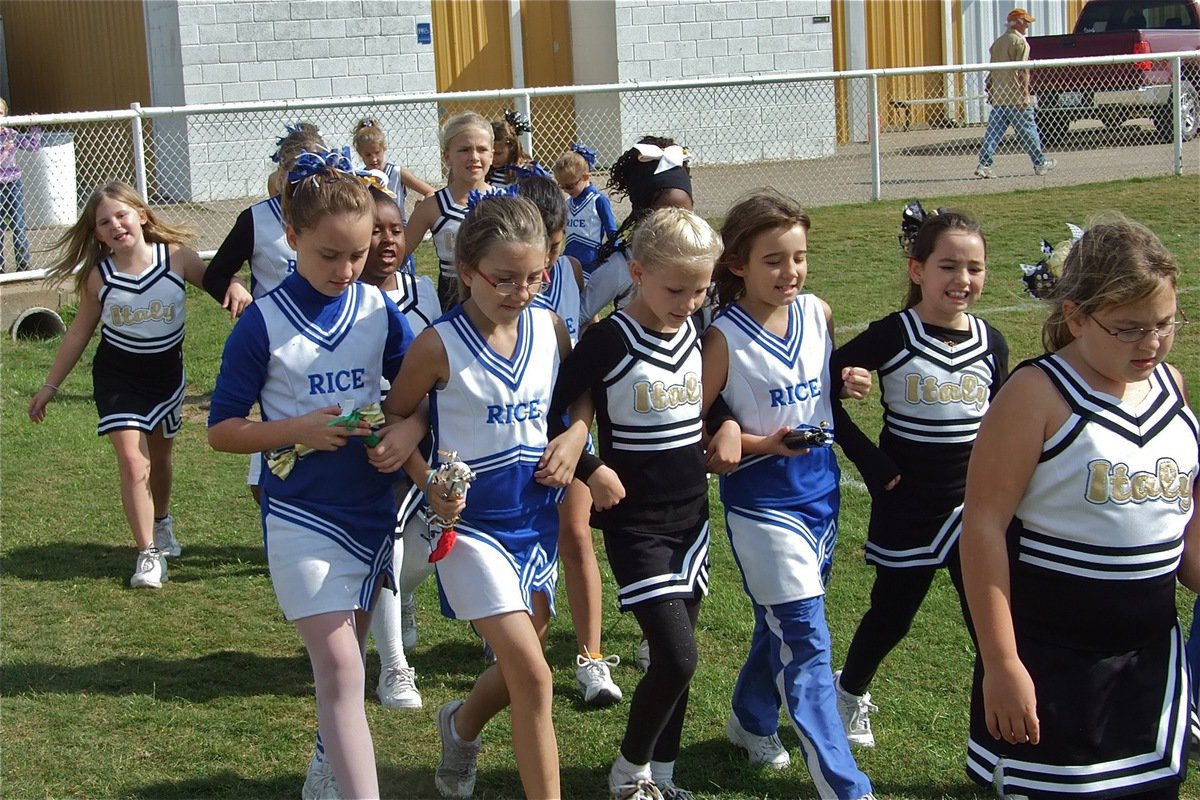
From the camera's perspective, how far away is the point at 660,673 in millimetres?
3729

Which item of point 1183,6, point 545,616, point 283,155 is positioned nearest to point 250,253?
point 283,155

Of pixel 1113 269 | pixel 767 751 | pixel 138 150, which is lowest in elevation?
pixel 767 751

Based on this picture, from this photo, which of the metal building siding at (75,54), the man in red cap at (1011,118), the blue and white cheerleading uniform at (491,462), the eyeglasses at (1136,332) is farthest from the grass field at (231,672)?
the metal building siding at (75,54)

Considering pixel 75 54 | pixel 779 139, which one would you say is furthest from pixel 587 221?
pixel 75 54

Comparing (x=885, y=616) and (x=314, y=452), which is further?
(x=885, y=616)

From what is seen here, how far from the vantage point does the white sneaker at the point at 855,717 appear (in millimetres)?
4238

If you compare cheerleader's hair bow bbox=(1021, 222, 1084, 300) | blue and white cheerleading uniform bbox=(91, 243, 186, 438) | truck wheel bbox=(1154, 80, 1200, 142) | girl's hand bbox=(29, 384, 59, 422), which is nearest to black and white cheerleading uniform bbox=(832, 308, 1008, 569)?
cheerleader's hair bow bbox=(1021, 222, 1084, 300)

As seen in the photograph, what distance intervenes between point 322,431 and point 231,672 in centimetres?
178

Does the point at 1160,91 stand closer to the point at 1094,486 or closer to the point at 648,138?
the point at 648,138

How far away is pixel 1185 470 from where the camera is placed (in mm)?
2924

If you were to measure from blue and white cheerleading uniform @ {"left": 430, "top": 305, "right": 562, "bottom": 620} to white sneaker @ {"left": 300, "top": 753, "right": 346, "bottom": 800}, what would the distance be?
2.01 ft

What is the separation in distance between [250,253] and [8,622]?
5.50ft

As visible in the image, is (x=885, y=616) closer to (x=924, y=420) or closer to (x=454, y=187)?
(x=924, y=420)

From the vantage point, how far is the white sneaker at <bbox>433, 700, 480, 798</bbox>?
157 inches
